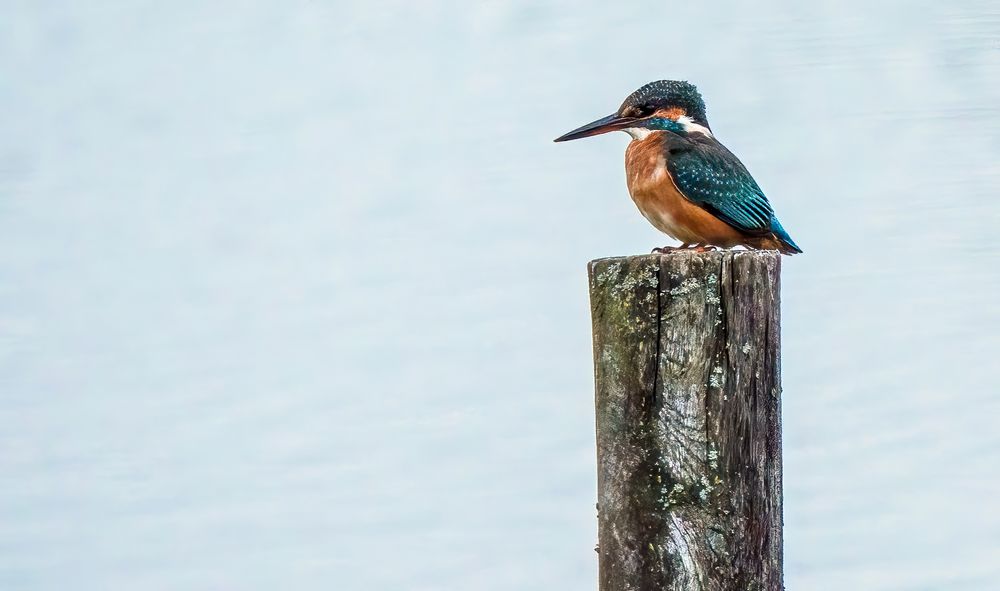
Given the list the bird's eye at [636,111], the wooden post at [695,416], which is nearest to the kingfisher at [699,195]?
the bird's eye at [636,111]

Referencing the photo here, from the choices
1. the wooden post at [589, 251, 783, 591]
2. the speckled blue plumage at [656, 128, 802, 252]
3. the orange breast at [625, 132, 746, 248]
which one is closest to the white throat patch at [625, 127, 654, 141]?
the orange breast at [625, 132, 746, 248]

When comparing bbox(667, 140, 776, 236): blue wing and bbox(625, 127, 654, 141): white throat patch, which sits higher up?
bbox(625, 127, 654, 141): white throat patch

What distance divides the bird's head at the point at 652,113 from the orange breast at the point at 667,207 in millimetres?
185

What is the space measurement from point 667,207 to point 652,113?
0.50 m

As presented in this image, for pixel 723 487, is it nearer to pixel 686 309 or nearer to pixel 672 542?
pixel 672 542

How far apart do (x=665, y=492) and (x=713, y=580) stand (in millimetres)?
209

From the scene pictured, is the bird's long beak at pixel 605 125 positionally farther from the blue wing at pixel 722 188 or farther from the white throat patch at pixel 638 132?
the blue wing at pixel 722 188

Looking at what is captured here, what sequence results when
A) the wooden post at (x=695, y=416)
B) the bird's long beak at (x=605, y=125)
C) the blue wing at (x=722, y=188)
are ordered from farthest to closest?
1. the bird's long beak at (x=605, y=125)
2. the blue wing at (x=722, y=188)
3. the wooden post at (x=695, y=416)

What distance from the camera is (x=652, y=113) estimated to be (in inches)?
152

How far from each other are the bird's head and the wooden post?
153 cm

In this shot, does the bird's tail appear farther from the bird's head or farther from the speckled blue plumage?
the bird's head

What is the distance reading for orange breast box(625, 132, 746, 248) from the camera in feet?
11.4

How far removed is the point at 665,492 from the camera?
7.76ft

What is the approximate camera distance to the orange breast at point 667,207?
347cm
